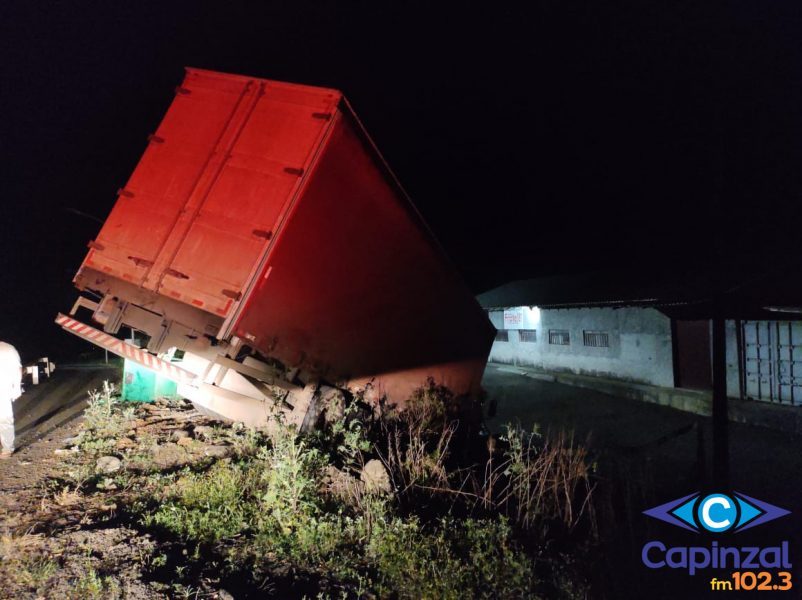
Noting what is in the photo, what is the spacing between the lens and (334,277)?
4824 millimetres

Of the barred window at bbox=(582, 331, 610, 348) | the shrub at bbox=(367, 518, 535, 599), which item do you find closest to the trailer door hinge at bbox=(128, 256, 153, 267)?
the shrub at bbox=(367, 518, 535, 599)

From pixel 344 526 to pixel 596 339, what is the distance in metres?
10.8

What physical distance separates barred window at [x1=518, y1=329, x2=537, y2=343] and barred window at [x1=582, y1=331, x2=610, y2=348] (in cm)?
256

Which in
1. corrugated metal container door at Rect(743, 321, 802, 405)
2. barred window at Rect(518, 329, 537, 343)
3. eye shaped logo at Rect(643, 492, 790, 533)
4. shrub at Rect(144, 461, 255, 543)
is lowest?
shrub at Rect(144, 461, 255, 543)

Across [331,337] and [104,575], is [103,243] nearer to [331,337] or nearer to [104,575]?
[331,337]

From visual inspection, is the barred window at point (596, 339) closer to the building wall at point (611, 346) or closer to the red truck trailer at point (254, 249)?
the building wall at point (611, 346)

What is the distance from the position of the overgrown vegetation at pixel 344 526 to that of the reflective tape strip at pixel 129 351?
906 millimetres

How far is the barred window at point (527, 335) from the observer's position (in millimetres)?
15508

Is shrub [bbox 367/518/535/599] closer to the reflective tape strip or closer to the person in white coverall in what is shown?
the reflective tape strip

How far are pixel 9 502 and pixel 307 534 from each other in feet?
9.02

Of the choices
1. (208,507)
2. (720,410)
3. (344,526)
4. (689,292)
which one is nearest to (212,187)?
(208,507)

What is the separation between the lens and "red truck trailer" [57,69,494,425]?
4.27 meters

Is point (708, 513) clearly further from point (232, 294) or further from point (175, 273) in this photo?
point (175, 273)

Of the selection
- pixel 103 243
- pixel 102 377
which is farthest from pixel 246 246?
pixel 102 377
